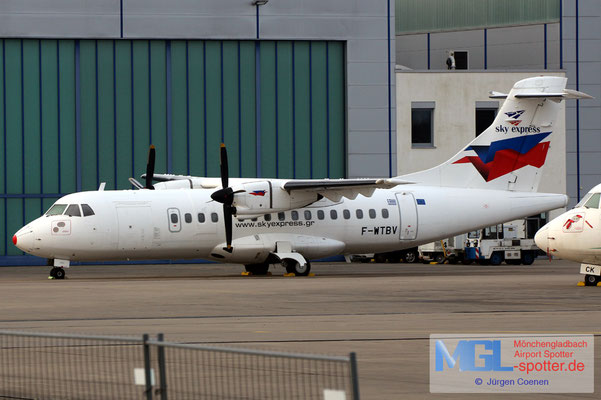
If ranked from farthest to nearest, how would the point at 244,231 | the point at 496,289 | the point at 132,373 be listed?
the point at 244,231 < the point at 496,289 < the point at 132,373

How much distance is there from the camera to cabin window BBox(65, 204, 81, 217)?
3212 centimetres

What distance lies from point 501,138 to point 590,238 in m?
12.1

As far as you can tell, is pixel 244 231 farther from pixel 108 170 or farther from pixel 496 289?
pixel 108 170

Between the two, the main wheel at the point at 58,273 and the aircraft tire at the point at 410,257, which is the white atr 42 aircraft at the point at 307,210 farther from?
the aircraft tire at the point at 410,257

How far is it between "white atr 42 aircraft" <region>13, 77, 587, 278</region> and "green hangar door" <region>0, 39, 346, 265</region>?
46.9ft

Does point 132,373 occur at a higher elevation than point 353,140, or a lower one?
lower

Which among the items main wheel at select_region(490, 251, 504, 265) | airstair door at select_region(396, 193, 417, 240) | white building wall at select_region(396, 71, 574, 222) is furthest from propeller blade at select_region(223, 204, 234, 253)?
white building wall at select_region(396, 71, 574, 222)

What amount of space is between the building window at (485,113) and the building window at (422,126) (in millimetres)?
2595

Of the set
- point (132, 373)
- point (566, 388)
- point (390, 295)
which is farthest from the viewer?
point (390, 295)

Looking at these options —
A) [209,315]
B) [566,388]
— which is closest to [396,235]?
[209,315]

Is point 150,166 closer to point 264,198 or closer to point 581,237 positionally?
point 264,198

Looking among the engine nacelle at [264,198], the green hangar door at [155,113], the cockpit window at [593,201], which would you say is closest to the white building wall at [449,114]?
the green hangar door at [155,113]

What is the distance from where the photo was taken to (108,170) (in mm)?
51000

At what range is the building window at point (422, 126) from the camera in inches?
2126
